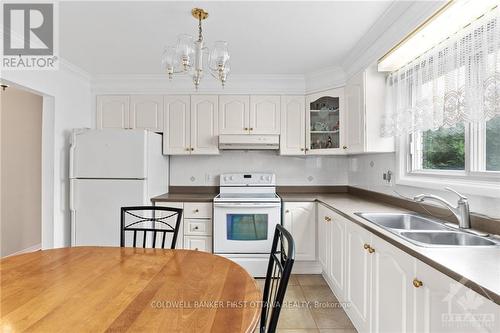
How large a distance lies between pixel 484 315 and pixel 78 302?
1.34m

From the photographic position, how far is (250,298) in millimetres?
1001

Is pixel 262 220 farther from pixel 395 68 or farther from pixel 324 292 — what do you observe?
pixel 395 68

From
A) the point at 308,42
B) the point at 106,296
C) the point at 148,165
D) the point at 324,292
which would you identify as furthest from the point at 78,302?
the point at 308,42

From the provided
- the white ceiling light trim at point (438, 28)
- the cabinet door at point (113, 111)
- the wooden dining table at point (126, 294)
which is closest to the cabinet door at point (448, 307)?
the wooden dining table at point (126, 294)

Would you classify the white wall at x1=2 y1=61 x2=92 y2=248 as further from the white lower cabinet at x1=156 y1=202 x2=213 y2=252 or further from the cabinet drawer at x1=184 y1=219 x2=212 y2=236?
the cabinet drawer at x1=184 y1=219 x2=212 y2=236

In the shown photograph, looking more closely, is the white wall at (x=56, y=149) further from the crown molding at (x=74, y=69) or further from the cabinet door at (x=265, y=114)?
the cabinet door at (x=265, y=114)

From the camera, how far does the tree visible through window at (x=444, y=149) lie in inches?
72.5

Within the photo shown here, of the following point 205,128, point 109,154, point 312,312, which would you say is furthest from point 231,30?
point 312,312

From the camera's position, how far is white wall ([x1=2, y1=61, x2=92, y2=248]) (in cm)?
278

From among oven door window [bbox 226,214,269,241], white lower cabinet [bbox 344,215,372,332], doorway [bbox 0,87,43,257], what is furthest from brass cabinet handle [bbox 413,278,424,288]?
doorway [bbox 0,87,43,257]

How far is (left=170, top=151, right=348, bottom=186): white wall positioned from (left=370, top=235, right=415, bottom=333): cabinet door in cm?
198

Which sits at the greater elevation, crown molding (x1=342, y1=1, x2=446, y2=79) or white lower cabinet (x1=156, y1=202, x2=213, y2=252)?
crown molding (x1=342, y1=1, x2=446, y2=79)

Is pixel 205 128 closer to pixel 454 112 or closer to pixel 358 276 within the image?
pixel 358 276

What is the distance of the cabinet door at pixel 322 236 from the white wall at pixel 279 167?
74 cm
